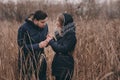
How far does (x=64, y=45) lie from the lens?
10.6 feet

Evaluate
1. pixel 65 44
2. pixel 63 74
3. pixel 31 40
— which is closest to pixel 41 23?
pixel 31 40

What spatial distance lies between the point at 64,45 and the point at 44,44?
0.60 feet

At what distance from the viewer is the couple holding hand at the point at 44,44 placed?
10.7 feet

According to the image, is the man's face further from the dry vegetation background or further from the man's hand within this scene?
the dry vegetation background

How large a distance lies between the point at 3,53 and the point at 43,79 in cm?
64

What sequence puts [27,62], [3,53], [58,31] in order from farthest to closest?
[3,53]
[27,62]
[58,31]

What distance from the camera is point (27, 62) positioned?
3.49 meters

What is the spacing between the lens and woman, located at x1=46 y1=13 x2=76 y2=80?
128 inches

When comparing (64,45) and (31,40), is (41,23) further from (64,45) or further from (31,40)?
(64,45)

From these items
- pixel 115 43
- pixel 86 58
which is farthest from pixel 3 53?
pixel 115 43

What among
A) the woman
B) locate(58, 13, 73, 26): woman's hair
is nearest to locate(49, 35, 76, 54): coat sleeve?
the woman

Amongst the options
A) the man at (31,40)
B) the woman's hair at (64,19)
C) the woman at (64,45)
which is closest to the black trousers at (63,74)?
the woman at (64,45)

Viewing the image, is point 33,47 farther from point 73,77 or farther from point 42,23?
point 73,77

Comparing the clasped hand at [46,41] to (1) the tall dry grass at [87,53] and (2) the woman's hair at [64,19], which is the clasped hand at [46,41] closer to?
(2) the woman's hair at [64,19]
